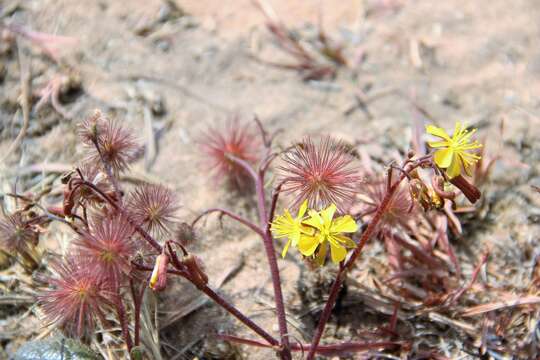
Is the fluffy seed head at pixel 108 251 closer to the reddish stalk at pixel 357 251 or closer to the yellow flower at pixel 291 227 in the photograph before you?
the yellow flower at pixel 291 227

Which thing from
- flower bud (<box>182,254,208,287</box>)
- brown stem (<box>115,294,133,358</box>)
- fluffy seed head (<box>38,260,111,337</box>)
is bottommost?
brown stem (<box>115,294,133,358</box>)

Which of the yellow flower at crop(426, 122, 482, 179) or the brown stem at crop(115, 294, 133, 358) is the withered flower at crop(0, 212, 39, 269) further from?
the yellow flower at crop(426, 122, 482, 179)

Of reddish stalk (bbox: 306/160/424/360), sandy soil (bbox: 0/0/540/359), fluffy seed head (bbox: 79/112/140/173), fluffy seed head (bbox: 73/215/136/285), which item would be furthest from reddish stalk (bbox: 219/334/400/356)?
fluffy seed head (bbox: 79/112/140/173)

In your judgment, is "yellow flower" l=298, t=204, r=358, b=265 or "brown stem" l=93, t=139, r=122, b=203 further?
"brown stem" l=93, t=139, r=122, b=203

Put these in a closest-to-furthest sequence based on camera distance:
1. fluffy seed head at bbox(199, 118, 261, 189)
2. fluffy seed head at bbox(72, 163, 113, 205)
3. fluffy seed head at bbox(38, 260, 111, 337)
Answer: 1. fluffy seed head at bbox(38, 260, 111, 337)
2. fluffy seed head at bbox(72, 163, 113, 205)
3. fluffy seed head at bbox(199, 118, 261, 189)

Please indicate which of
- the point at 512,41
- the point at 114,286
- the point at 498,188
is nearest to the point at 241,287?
the point at 114,286

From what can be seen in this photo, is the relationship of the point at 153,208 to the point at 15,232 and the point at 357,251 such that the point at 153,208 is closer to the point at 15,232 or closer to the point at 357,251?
the point at 15,232

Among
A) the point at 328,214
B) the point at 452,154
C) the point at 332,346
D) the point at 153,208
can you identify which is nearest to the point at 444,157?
the point at 452,154

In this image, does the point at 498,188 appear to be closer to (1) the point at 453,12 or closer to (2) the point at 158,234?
(1) the point at 453,12

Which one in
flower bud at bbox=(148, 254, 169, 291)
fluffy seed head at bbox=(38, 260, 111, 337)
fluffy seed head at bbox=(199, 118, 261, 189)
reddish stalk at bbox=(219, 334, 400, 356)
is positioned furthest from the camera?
fluffy seed head at bbox=(199, 118, 261, 189)
